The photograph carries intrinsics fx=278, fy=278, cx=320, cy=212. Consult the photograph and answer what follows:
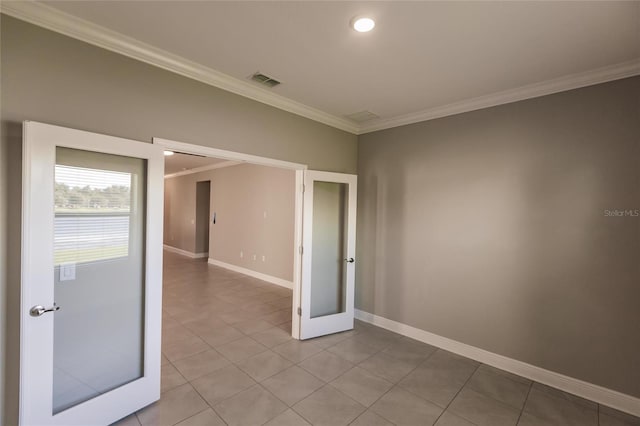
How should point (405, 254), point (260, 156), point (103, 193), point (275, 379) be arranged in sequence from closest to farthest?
1. point (103, 193)
2. point (275, 379)
3. point (260, 156)
4. point (405, 254)

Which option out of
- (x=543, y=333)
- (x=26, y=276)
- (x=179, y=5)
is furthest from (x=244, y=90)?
(x=543, y=333)

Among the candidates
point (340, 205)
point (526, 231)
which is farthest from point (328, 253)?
point (526, 231)

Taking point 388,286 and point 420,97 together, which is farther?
point 388,286

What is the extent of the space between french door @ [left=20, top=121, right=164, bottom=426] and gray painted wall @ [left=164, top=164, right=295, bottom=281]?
361 cm

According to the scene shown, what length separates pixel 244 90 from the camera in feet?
9.35

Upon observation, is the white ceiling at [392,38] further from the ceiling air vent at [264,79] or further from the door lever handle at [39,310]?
the door lever handle at [39,310]

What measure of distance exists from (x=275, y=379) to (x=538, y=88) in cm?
381

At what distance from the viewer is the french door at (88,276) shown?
1688 mm

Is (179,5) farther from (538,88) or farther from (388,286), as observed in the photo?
(388,286)

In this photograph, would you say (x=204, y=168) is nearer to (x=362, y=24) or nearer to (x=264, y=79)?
(x=264, y=79)

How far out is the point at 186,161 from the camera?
7.59 meters

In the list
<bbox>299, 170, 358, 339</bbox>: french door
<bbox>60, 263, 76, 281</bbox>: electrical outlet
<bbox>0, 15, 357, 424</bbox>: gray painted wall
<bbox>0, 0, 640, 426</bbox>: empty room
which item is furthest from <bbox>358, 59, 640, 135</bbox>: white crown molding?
<bbox>60, 263, 76, 281</bbox>: electrical outlet

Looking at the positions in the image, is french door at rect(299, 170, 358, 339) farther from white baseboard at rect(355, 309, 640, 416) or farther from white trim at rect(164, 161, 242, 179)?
white trim at rect(164, 161, 242, 179)

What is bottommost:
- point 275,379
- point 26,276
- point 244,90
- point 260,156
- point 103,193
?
point 275,379
